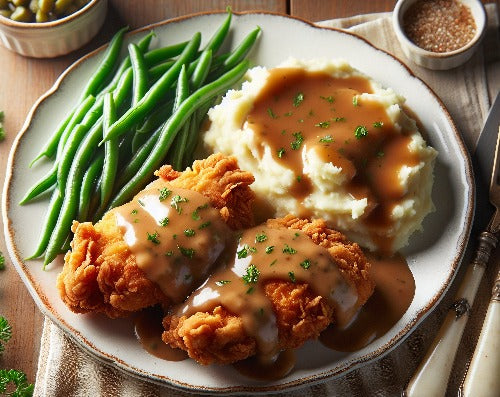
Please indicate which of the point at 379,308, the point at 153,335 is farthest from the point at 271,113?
the point at 153,335

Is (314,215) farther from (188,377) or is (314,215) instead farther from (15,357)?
(15,357)

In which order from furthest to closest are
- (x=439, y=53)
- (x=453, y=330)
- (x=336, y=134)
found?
(x=439, y=53) < (x=336, y=134) < (x=453, y=330)

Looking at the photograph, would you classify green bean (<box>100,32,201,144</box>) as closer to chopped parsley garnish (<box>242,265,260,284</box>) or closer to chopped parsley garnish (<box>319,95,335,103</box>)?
chopped parsley garnish (<box>319,95,335,103</box>)

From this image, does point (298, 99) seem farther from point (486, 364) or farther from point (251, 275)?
point (486, 364)

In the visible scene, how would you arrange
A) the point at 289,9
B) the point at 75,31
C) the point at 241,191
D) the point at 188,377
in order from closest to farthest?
the point at 188,377 → the point at 241,191 → the point at 75,31 → the point at 289,9

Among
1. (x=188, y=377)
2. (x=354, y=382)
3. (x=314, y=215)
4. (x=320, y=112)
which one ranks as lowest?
(x=354, y=382)

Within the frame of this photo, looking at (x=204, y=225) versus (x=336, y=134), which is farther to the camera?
(x=336, y=134)

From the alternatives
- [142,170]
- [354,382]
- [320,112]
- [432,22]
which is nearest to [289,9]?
[432,22]

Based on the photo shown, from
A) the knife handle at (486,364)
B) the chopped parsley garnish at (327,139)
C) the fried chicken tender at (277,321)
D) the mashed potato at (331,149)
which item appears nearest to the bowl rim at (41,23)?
the mashed potato at (331,149)
